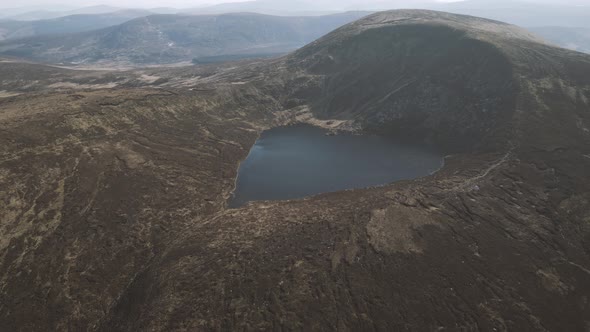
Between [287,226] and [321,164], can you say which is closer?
[287,226]

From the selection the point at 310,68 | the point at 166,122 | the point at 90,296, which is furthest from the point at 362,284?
the point at 310,68

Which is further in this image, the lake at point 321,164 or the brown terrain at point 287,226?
the lake at point 321,164

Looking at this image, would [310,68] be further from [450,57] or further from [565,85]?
[565,85]

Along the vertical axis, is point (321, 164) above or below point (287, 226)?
below

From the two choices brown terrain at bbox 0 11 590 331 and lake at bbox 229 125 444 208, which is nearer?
brown terrain at bbox 0 11 590 331
